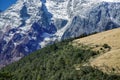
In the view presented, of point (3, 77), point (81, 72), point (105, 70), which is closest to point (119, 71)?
point (105, 70)

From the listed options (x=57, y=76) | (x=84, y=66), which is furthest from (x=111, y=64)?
(x=57, y=76)

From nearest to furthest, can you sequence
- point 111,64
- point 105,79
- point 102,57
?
point 105,79, point 111,64, point 102,57

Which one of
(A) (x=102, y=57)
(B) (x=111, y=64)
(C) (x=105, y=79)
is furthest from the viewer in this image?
(A) (x=102, y=57)

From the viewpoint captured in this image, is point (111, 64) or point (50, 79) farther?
point (50, 79)

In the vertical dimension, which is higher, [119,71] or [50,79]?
[119,71]

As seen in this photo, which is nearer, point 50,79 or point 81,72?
point 81,72

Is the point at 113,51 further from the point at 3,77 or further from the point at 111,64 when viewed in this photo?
the point at 3,77

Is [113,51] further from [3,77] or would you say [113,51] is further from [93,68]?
[3,77]

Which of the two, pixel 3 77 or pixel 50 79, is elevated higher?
pixel 3 77
